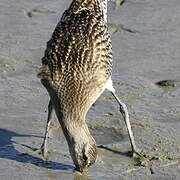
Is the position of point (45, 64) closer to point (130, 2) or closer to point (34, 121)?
point (34, 121)

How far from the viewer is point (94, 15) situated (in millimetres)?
9016

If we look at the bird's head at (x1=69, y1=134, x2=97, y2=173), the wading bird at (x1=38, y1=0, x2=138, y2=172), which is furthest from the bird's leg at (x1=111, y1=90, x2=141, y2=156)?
the bird's head at (x1=69, y1=134, x2=97, y2=173)

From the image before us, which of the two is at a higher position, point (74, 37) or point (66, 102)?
point (74, 37)

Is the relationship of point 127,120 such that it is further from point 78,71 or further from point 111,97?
point 111,97

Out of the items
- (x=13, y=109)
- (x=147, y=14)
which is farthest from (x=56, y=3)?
(x=13, y=109)

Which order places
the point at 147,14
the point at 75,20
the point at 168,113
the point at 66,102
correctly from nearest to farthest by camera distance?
the point at 66,102
the point at 75,20
the point at 168,113
the point at 147,14

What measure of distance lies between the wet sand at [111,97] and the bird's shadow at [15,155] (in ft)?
0.03

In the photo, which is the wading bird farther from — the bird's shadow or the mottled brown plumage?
the bird's shadow

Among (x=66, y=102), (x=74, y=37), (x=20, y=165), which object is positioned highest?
(x=74, y=37)

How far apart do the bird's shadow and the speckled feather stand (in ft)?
1.96

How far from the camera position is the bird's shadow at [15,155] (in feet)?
27.7

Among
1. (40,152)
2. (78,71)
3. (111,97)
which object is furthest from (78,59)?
(111,97)

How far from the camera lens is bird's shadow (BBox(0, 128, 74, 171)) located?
8.45 metres

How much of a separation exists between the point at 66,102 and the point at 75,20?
1027mm
